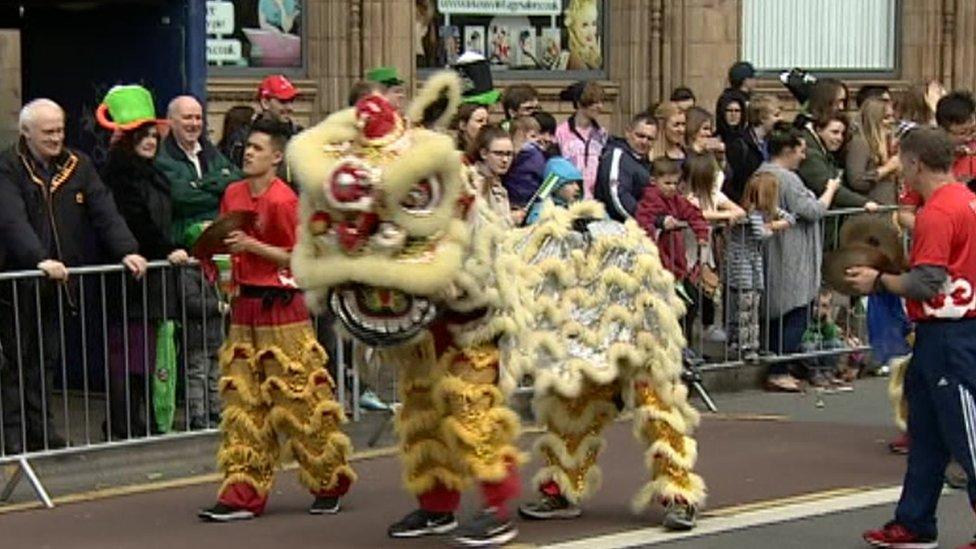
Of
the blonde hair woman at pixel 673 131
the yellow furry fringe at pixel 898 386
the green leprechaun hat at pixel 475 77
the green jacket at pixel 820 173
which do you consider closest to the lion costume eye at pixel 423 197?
the yellow furry fringe at pixel 898 386

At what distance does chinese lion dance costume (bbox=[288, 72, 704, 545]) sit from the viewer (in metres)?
8.61

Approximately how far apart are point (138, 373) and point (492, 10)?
30.2 ft

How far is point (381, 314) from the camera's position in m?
8.66

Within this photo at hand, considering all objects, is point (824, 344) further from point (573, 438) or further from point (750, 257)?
point (573, 438)

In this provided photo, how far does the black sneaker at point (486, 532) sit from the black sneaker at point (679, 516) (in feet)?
2.90

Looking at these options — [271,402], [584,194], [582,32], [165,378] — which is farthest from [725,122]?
[271,402]

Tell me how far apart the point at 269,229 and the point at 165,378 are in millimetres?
1912

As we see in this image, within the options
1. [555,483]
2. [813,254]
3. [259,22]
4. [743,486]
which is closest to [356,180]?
[555,483]

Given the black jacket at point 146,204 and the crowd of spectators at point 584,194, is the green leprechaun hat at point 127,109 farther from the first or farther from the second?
the black jacket at point 146,204

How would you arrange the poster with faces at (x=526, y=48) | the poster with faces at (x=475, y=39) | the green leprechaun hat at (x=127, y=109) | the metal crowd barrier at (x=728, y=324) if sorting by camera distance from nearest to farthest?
the green leprechaun hat at (x=127, y=109) < the metal crowd barrier at (x=728, y=324) < the poster with faces at (x=475, y=39) < the poster with faces at (x=526, y=48)

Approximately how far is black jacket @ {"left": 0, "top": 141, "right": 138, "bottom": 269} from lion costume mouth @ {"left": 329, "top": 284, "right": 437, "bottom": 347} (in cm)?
281

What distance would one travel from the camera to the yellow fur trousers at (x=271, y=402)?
9836mm

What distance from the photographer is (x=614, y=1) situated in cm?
2064

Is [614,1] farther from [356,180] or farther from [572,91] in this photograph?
[356,180]
